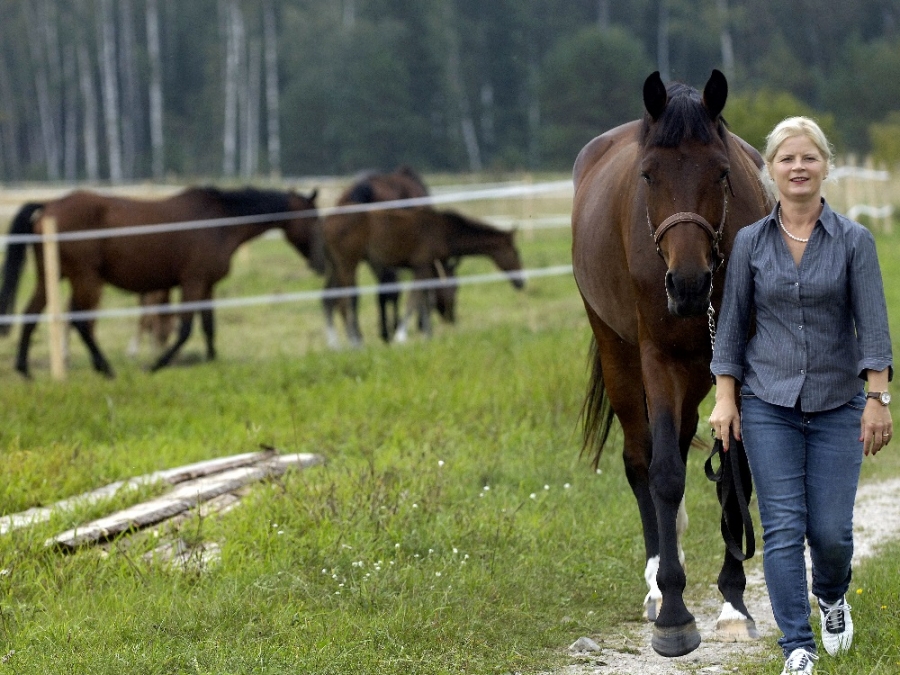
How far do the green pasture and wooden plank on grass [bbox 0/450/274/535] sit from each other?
79 millimetres

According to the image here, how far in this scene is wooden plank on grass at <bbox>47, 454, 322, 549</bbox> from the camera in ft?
15.0

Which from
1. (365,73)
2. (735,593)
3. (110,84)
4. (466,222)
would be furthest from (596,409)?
(110,84)

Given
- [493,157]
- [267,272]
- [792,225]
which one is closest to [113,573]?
[792,225]

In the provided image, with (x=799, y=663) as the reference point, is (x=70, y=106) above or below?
above

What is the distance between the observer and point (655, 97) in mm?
3779

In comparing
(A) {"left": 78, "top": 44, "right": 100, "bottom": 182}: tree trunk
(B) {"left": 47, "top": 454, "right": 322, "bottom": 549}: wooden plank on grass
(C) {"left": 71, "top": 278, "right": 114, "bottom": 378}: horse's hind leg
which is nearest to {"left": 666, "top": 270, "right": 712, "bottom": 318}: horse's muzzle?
(B) {"left": 47, "top": 454, "right": 322, "bottom": 549}: wooden plank on grass

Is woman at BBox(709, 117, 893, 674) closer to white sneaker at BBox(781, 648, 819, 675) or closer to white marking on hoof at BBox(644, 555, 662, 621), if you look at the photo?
white sneaker at BBox(781, 648, 819, 675)

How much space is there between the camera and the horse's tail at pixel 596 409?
16.8 ft

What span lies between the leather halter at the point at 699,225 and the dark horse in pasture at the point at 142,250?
745 cm

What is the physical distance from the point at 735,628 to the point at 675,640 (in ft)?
1.34

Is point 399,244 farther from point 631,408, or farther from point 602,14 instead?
point 602,14

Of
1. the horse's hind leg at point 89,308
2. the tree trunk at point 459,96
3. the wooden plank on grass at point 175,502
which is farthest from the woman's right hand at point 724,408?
the tree trunk at point 459,96

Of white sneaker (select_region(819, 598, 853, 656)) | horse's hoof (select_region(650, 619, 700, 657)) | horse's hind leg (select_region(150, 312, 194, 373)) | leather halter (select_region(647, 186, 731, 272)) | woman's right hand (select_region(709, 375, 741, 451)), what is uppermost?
leather halter (select_region(647, 186, 731, 272))

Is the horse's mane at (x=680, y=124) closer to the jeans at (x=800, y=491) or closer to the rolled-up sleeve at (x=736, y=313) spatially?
the rolled-up sleeve at (x=736, y=313)
